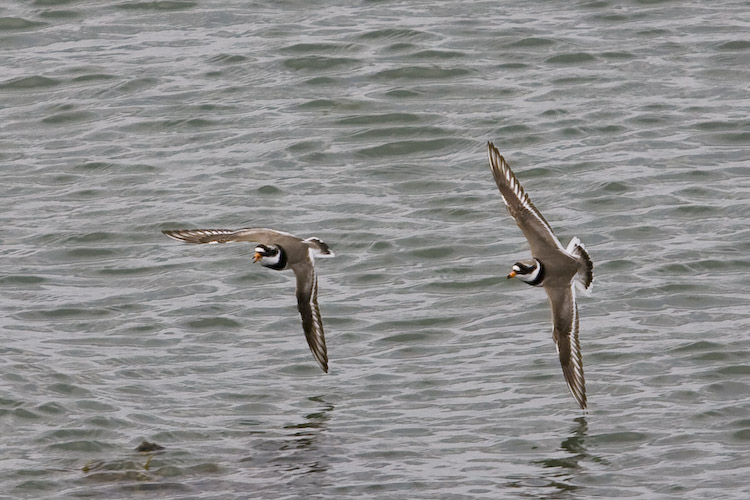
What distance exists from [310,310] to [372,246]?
335cm

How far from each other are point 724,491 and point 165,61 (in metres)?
14.3

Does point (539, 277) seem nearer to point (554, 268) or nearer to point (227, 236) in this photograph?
point (554, 268)

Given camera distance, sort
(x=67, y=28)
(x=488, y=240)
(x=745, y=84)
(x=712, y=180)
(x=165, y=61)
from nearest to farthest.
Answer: (x=488, y=240)
(x=712, y=180)
(x=745, y=84)
(x=165, y=61)
(x=67, y=28)

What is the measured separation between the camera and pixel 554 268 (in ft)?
46.2

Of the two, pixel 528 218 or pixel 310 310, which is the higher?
pixel 528 218

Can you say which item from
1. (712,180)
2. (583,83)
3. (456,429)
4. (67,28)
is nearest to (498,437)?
(456,429)

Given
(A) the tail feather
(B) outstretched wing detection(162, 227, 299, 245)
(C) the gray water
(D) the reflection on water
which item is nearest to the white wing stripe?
(A) the tail feather

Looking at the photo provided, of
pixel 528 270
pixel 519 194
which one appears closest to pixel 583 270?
pixel 528 270

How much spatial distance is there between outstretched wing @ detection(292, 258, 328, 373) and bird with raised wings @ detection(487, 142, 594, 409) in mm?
2001

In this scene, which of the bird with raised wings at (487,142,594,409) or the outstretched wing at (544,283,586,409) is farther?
the bird with raised wings at (487,142,594,409)

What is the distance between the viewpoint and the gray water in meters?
12.8

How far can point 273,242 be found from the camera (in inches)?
583

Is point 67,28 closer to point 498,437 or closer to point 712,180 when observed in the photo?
point 712,180

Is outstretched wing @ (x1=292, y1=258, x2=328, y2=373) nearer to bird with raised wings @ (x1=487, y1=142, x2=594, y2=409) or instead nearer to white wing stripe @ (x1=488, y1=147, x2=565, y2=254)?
bird with raised wings @ (x1=487, y1=142, x2=594, y2=409)
